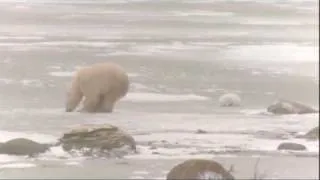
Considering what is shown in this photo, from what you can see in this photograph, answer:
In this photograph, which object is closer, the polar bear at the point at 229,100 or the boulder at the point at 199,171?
the boulder at the point at 199,171

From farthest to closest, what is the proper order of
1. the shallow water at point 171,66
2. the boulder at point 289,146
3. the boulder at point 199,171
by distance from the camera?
the shallow water at point 171,66, the boulder at point 289,146, the boulder at point 199,171

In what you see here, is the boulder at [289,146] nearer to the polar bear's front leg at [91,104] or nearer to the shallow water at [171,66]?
the shallow water at [171,66]

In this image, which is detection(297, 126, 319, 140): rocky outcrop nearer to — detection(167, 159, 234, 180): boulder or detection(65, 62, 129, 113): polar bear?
detection(167, 159, 234, 180): boulder

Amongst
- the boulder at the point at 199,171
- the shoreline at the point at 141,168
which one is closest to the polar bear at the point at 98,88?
the shoreline at the point at 141,168

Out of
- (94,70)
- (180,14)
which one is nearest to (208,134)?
(94,70)

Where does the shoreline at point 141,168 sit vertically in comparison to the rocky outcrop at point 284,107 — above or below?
below

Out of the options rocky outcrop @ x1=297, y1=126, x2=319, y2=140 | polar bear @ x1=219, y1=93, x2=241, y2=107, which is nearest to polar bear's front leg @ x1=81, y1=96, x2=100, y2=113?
polar bear @ x1=219, y1=93, x2=241, y2=107

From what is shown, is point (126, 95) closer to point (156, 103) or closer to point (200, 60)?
point (156, 103)

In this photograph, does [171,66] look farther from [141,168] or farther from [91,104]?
[141,168]
